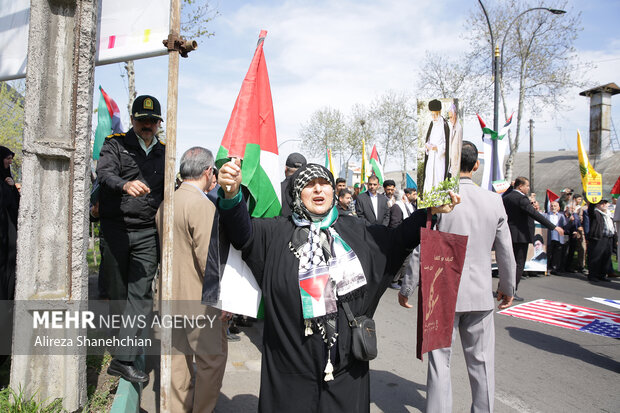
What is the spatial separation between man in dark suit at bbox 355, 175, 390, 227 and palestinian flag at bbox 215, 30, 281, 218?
6706 millimetres

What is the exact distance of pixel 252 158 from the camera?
2.50 metres

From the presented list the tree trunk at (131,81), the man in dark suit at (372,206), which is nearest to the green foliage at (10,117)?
the tree trunk at (131,81)

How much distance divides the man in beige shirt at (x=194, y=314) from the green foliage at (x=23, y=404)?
79 cm

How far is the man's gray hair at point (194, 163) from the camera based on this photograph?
11.2 feet

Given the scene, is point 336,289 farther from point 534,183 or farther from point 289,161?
point 534,183

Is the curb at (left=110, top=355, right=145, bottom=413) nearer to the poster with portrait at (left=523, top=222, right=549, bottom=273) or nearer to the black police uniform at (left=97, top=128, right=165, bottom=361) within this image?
the black police uniform at (left=97, top=128, right=165, bottom=361)

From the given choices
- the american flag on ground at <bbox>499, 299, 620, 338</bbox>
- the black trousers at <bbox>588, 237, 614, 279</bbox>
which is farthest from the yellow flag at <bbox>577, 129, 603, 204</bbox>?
the american flag on ground at <bbox>499, 299, 620, 338</bbox>

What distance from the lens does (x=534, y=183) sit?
35562mm

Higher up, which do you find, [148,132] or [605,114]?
[605,114]

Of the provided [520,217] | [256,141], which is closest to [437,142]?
[256,141]

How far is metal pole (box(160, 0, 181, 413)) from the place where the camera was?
2553 mm

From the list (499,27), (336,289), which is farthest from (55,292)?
(499,27)

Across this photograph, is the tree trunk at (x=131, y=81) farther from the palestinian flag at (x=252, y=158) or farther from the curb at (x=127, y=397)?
the palestinian flag at (x=252, y=158)

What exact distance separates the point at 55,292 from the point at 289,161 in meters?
3.71
